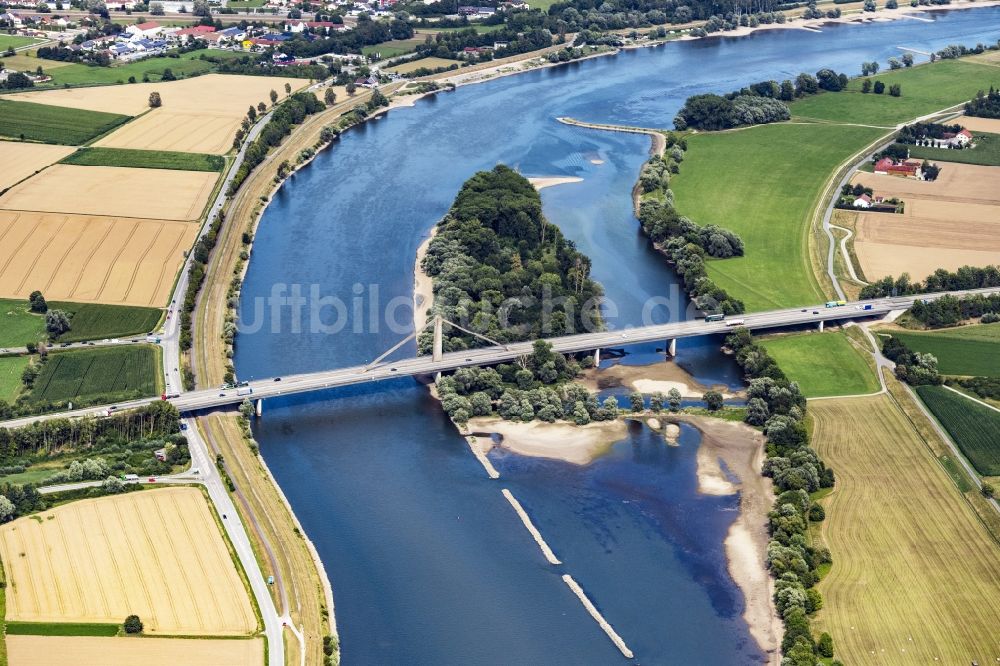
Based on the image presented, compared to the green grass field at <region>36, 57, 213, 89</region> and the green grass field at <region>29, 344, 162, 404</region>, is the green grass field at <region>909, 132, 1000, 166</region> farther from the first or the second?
the green grass field at <region>36, 57, 213, 89</region>

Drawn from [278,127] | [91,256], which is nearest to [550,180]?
[278,127]

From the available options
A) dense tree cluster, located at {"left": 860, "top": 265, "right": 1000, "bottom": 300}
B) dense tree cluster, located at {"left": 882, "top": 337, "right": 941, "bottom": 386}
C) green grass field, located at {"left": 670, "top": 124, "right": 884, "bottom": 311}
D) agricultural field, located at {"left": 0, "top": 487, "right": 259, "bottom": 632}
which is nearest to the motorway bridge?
dense tree cluster, located at {"left": 860, "top": 265, "right": 1000, "bottom": 300}

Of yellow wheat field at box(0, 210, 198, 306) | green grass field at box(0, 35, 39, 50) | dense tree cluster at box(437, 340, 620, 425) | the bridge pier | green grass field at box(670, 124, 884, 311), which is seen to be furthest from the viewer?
green grass field at box(0, 35, 39, 50)

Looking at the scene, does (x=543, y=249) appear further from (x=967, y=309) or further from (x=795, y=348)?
(x=967, y=309)

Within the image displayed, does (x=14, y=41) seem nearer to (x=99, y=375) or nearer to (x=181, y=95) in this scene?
(x=181, y=95)

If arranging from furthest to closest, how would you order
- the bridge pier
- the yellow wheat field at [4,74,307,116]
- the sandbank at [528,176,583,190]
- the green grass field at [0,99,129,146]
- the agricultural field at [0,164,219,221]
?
the yellow wheat field at [4,74,307,116] → the green grass field at [0,99,129,146] → the sandbank at [528,176,583,190] → the agricultural field at [0,164,219,221] → the bridge pier

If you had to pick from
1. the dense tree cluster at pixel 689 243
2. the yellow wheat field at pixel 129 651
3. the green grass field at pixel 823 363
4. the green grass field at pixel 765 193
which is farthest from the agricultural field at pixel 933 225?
the yellow wheat field at pixel 129 651

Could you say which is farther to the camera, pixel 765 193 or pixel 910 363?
pixel 765 193
